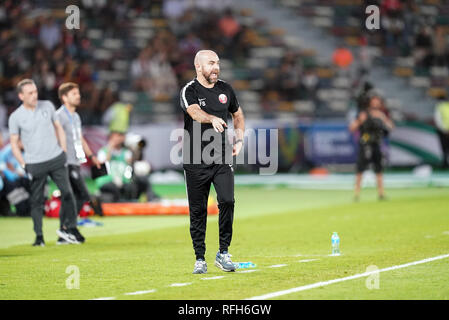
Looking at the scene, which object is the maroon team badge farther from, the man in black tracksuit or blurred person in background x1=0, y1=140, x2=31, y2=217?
blurred person in background x1=0, y1=140, x2=31, y2=217

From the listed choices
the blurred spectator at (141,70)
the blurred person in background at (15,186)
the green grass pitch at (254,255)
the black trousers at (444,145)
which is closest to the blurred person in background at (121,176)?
the green grass pitch at (254,255)

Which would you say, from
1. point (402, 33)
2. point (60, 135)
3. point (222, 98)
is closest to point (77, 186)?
point (60, 135)

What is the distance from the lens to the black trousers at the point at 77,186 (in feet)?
54.3

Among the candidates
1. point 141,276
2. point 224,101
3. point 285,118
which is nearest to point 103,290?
point 141,276

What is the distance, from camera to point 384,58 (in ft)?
133

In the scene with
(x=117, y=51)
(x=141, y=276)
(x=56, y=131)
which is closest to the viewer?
(x=141, y=276)

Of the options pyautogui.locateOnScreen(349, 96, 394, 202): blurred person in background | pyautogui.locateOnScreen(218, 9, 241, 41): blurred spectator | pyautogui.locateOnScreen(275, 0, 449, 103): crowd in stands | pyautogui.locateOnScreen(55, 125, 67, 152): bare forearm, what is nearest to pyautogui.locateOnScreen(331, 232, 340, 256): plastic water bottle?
pyautogui.locateOnScreen(55, 125, 67, 152): bare forearm

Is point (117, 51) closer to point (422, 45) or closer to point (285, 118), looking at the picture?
point (285, 118)

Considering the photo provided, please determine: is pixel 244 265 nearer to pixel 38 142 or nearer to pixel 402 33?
pixel 38 142

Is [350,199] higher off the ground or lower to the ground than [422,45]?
lower

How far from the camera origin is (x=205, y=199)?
1189 centimetres

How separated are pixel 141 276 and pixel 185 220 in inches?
355

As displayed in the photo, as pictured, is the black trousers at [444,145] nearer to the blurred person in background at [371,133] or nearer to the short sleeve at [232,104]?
the blurred person in background at [371,133]

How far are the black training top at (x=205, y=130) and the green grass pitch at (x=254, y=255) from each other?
4.47 ft
